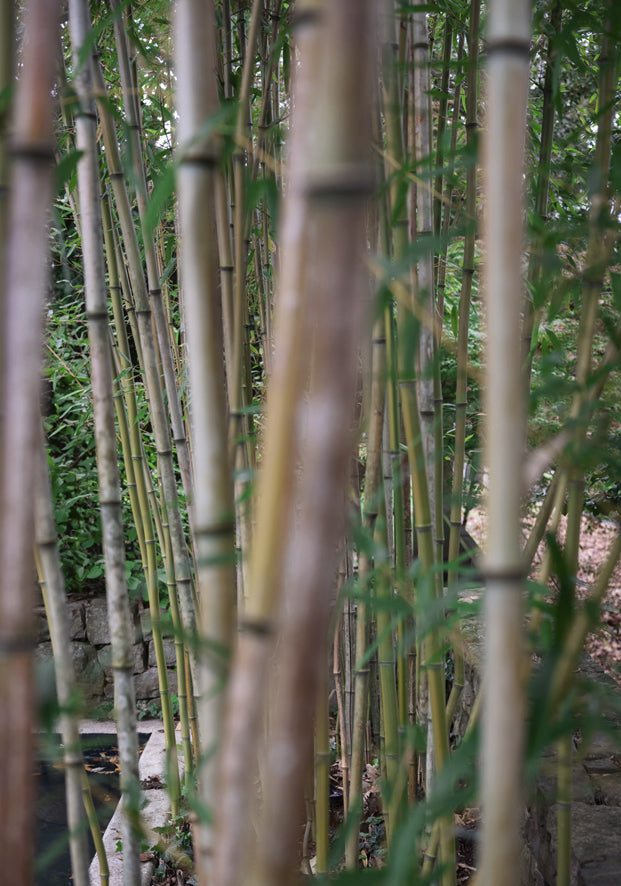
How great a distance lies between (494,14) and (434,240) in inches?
Result: 8.1

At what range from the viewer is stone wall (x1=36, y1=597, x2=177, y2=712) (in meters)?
3.62

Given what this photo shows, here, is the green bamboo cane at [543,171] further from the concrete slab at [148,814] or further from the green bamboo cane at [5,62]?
the concrete slab at [148,814]

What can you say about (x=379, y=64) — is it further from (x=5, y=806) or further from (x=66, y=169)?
(x=5, y=806)

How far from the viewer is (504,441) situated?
0.46 m

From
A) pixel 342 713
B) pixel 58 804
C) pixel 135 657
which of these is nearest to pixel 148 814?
pixel 58 804

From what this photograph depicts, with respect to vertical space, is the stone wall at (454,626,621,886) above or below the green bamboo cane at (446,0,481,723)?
below

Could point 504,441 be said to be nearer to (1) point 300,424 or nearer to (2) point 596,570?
(1) point 300,424

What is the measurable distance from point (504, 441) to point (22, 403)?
31cm

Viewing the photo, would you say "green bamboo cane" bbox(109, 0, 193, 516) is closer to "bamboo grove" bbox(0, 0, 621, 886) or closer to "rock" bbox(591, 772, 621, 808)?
"bamboo grove" bbox(0, 0, 621, 886)

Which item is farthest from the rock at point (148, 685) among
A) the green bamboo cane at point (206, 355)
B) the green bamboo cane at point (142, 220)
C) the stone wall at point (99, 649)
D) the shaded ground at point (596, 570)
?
the green bamboo cane at point (206, 355)

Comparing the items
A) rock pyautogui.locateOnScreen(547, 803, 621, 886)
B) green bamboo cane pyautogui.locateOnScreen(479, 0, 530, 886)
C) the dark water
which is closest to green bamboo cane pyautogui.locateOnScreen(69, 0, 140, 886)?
green bamboo cane pyautogui.locateOnScreen(479, 0, 530, 886)

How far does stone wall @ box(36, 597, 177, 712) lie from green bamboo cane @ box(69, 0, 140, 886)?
288 centimetres

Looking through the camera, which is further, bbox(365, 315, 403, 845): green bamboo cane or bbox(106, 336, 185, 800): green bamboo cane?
bbox(106, 336, 185, 800): green bamboo cane

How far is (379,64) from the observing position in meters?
0.96
